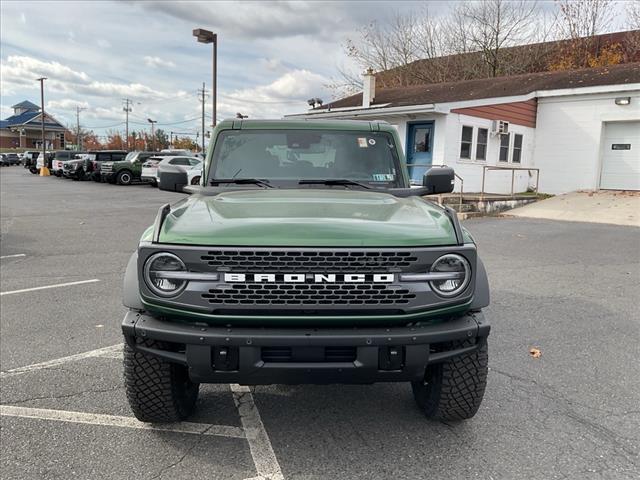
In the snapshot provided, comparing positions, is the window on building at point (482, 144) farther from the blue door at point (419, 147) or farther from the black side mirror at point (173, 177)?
the black side mirror at point (173, 177)

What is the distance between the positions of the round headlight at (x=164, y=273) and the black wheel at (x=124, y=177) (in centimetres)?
2805

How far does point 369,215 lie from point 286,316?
777 mm

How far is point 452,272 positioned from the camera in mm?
2592

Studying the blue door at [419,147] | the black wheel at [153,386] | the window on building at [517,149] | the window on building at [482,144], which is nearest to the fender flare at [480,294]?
the black wheel at [153,386]

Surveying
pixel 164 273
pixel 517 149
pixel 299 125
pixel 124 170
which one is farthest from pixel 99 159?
pixel 164 273

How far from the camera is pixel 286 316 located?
2.48 metres

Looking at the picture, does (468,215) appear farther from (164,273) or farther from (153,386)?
(164,273)

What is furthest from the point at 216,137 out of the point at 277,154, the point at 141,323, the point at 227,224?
the point at 141,323

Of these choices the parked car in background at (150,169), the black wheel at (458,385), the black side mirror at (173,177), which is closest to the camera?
the black wheel at (458,385)

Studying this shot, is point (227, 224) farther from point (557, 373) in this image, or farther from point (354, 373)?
point (557, 373)

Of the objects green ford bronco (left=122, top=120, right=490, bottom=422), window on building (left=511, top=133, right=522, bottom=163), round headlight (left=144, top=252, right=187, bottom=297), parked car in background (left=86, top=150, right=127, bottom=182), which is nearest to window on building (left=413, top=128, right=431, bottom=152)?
window on building (left=511, top=133, right=522, bottom=163)

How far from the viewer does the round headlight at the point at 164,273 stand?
252cm

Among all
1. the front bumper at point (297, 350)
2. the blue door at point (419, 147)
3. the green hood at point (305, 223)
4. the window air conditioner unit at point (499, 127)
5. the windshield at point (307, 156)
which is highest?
the window air conditioner unit at point (499, 127)

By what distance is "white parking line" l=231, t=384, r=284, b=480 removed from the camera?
8.82 feet
